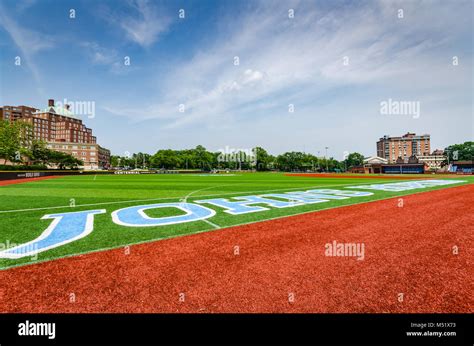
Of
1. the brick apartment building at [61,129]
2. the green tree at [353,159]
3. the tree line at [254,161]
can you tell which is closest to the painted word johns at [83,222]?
the tree line at [254,161]

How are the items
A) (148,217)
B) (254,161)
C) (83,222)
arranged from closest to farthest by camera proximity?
(83,222) → (148,217) → (254,161)

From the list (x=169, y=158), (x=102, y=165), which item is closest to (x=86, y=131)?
(x=102, y=165)

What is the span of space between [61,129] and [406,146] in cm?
26393

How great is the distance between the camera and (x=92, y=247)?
5.41 meters

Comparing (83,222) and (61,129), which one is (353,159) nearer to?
(83,222)

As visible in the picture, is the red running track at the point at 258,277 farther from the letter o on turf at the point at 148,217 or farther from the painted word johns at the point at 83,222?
the letter o on turf at the point at 148,217

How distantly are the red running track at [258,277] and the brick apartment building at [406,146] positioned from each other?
715 feet

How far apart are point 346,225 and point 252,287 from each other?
502 centimetres

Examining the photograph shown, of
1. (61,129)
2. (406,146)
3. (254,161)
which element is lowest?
(254,161)

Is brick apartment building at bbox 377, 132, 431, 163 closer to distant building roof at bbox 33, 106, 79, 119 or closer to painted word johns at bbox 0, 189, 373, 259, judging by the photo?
painted word johns at bbox 0, 189, 373, 259

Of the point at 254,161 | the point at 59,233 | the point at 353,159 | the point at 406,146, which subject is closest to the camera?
the point at 59,233

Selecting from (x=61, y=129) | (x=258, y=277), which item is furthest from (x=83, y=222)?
(x=61, y=129)

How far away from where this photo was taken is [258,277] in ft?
13.3
